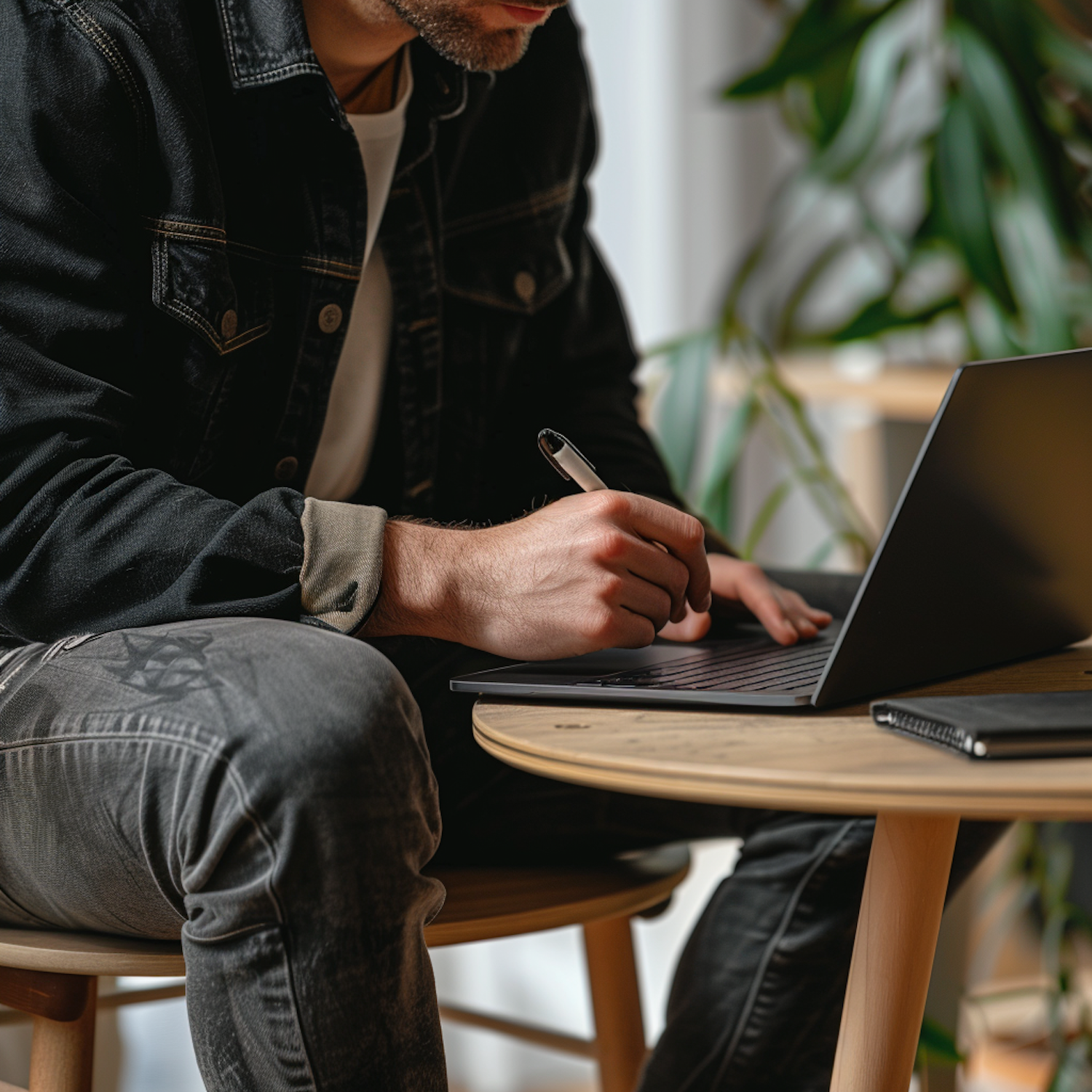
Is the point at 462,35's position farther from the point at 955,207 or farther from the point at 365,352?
the point at 955,207

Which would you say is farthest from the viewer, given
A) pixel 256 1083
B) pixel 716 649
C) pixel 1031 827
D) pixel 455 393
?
pixel 1031 827

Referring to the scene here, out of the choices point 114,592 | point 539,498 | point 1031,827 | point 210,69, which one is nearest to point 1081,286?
point 1031,827

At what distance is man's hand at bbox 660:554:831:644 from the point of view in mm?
941

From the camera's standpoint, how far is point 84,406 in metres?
0.81

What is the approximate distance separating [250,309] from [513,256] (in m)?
0.32

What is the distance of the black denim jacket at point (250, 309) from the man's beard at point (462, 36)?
0.30 ft

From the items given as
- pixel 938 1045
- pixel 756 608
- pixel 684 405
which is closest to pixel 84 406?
pixel 756 608

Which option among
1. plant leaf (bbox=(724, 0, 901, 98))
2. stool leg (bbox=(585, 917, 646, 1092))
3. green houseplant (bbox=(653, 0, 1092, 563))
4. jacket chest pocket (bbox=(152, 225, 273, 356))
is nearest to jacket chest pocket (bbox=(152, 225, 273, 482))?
jacket chest pocket (bbox=(152, 225, 273, 356))

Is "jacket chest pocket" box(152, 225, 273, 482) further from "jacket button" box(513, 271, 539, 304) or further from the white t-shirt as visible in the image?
"jacket button" box(513, 271, 539, 304)

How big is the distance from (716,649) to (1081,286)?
3.19 ft

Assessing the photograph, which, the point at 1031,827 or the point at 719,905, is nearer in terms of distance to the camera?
the point at 719,905

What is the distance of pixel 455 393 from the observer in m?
1.20

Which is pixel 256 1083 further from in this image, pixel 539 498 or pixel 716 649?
pixel 539 498

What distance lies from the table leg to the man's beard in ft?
2.22
